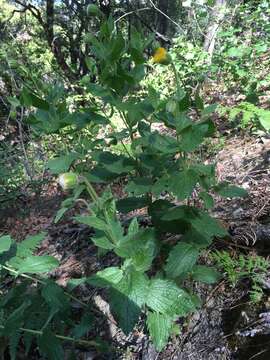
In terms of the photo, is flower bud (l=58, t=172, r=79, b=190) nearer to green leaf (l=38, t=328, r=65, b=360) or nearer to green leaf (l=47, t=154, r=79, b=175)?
green leaf (l=47, t=154, r=79, b=175)

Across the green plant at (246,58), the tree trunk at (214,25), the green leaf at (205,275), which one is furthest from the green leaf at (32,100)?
the tree trunk at (214,25)

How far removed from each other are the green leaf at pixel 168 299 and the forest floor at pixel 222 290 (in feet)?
1.14

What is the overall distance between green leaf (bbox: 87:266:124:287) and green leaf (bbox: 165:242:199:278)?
0.53ft

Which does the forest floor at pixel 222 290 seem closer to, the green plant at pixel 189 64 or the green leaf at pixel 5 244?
the green leaf at pixel 5 244

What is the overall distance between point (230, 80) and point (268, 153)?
2.02 m

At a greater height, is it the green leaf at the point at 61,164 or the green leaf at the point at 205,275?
the green leaf at the point at 61,164

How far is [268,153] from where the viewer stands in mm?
2668

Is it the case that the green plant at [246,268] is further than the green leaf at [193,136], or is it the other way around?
the green plant at [246,268]

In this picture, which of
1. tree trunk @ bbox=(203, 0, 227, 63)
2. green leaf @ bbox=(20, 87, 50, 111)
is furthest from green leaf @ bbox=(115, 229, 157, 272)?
tree trunk @ bbox=(203, 0, 227, 63)

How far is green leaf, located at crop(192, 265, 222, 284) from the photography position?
1401 mm

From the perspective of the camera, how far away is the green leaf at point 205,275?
4.60 feet

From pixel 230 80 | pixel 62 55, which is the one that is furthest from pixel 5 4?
pixel 230 80

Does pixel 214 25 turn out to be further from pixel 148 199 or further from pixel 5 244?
pixel 5 244

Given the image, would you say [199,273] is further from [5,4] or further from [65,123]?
[5,4]
